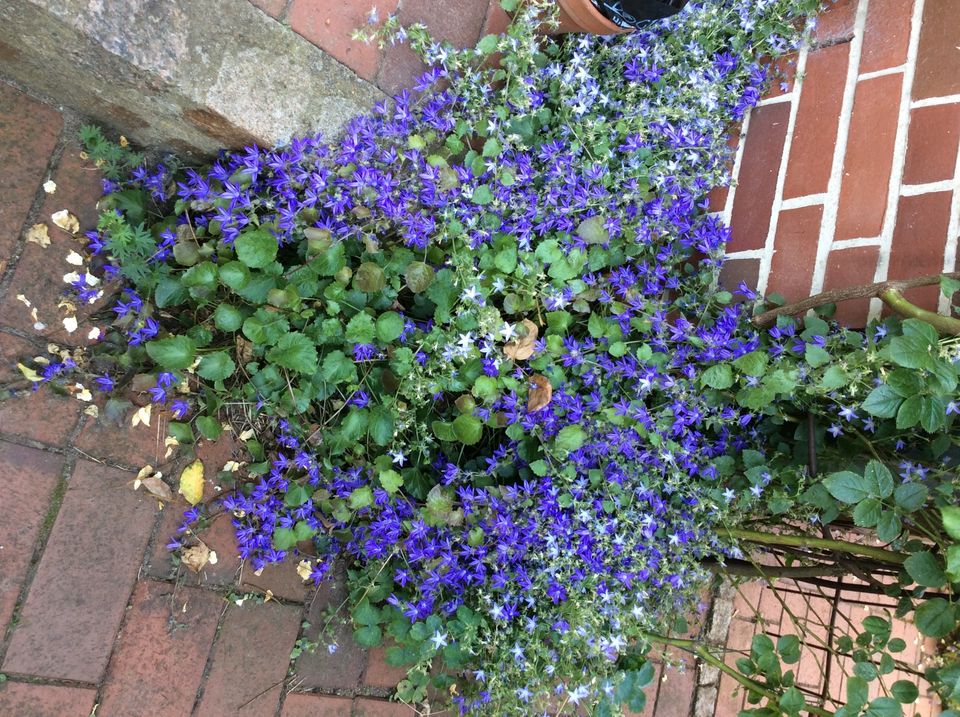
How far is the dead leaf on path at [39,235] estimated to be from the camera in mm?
2029

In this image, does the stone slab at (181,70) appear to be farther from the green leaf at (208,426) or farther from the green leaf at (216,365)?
the green leaf at (208,426)

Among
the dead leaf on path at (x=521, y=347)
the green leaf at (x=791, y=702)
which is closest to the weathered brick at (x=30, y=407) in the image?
the dead leaf on path at (x=521, y=347)

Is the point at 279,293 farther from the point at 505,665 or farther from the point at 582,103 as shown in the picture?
the point at 505,665

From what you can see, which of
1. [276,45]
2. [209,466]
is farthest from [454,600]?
[276,45]

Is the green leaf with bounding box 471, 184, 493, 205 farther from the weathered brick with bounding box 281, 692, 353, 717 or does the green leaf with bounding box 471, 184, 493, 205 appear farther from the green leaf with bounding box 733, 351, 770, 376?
the weathered brick with bounding box 281, 692, 353, 717

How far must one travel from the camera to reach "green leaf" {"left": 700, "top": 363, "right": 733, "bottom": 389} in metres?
1.87

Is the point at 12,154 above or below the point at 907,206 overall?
below

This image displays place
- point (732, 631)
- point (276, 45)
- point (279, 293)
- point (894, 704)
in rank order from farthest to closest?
point (732, 631) → point (276, 45) → point (279, 293) → point (894, 704)

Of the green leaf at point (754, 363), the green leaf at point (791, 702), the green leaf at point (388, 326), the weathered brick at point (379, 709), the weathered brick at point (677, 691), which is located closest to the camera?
the green leaf at point (791, 702)

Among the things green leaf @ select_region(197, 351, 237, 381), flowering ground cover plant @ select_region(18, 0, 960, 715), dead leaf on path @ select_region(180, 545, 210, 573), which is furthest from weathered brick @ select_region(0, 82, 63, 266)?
dead leaf on path @ select_region(180, 545, 210, 573)

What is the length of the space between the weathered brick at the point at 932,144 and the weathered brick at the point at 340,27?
4.98ft

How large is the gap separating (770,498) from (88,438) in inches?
73.7

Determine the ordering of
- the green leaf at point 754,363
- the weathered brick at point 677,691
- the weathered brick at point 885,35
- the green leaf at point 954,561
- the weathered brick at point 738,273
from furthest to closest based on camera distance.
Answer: the weathered brick at point 677,691 → the weathered brick at point 738,273 → the weathered brick at point 885,35 → the green leaf at point 754,363 → the green leaf at point 954,561

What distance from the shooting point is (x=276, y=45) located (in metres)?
2.01
